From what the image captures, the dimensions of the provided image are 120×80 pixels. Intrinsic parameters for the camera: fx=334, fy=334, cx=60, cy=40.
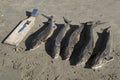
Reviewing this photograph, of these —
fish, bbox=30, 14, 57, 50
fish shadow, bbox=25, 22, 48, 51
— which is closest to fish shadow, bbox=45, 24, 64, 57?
fish, bbox=30, 14, 57, 50

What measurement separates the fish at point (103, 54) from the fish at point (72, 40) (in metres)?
0.82

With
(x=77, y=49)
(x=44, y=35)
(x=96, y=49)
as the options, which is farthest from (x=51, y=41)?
(x=96, y=49)

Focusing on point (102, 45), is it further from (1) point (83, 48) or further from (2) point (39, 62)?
(2) point (39, 62)

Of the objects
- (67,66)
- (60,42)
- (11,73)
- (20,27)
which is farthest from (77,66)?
(20,27)

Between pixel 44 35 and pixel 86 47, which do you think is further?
pixel 44 35

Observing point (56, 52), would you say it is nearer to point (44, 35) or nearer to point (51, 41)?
point (51, 41)

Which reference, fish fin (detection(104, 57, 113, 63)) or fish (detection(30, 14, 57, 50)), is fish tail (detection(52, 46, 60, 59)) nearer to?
fish (detection(30, 14, 57, 50))

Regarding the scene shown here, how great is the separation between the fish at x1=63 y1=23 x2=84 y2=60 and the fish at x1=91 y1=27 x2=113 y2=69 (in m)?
0.82

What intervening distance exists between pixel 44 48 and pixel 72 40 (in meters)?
1.01

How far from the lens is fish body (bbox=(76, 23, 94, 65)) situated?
10.5 m

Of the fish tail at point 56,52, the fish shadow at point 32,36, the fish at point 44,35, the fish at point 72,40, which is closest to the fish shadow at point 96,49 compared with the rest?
the fish at point 72,40

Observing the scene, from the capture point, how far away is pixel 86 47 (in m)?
10.8

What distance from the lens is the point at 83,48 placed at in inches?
425

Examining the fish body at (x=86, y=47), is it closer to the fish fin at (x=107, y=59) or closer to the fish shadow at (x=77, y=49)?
the fish shadow at (x=77, y=49)
